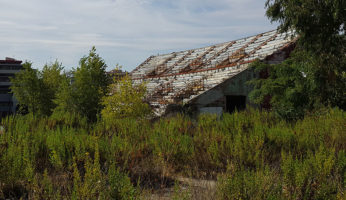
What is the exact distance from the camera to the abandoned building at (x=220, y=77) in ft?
63.8

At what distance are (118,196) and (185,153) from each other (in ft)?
11.0

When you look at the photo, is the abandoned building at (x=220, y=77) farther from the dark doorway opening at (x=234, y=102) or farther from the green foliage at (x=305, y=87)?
the green foliage at (x=305, y=87)

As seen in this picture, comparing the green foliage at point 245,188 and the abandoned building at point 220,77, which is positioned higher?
the abandoned building at point 220,77

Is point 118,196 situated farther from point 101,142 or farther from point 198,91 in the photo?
point 198,91

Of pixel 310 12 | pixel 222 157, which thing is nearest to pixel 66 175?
pixel 222 157

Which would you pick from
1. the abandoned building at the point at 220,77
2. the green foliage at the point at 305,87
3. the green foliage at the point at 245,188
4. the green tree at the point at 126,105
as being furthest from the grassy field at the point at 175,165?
the abandoned building at the point at 220,77

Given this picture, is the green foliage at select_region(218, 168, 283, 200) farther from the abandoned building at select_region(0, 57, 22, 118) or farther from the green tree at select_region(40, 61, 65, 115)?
the abandoned building at select_region(0, 57, 22, 118)

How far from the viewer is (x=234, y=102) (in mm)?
21297

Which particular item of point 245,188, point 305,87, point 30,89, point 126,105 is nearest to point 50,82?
point 30,89

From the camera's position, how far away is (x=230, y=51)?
2753 centimetres

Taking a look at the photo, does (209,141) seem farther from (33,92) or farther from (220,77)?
(33,92)

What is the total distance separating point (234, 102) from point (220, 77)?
6.53ft

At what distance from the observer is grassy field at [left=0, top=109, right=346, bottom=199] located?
4436 mm

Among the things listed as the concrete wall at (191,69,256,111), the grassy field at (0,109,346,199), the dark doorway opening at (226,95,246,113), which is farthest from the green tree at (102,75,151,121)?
the dark doorway opening at (226,95,246,113)
